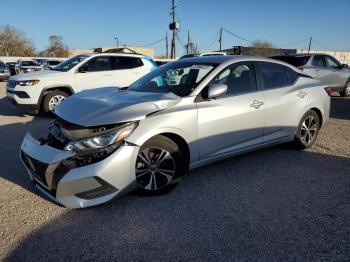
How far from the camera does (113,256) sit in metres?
2.69

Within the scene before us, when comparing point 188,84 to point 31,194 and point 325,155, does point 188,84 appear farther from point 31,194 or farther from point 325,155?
point 325,155

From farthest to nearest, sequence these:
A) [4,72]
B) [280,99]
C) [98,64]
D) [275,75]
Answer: [4,72] < [98,64] < [275,75] < [280,99]

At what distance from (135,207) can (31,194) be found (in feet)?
4.32

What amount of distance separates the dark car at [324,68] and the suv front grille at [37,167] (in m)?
8.83

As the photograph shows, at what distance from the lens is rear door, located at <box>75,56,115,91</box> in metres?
9.01

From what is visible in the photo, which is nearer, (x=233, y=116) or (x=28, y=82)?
(x=233, y=116)

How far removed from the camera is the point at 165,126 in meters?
3.60

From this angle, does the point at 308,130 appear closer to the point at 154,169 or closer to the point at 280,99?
the point at 280,99

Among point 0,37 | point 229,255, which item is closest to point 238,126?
point 229,255

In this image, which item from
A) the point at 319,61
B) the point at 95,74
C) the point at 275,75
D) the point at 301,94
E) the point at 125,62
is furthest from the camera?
the point at 319,61

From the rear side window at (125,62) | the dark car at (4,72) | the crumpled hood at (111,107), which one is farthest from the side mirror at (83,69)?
the dark car at (4,72)

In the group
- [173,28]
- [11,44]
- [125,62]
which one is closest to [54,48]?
[11,44]

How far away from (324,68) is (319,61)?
1.09ft

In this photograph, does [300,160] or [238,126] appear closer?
[238,126]
